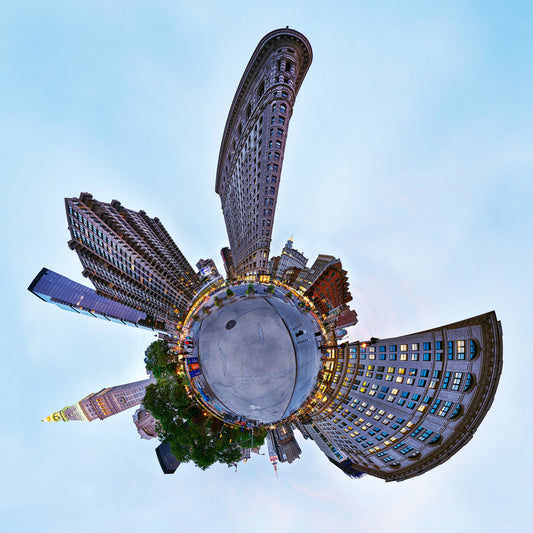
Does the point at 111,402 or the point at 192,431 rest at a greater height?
the point at 192,431

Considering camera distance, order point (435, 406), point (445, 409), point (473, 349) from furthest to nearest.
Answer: point (435, 406) < point (445, 409) < point (473, 349)

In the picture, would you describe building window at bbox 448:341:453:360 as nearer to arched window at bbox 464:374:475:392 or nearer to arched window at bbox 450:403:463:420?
arched window at bbox 464:374:475:392

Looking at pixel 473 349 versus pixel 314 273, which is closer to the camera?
pixel 473 349

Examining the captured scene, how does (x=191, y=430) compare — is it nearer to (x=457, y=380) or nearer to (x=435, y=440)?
(x=457, y=380)

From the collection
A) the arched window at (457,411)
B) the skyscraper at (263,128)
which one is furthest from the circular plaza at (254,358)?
the arched window at (457,411)

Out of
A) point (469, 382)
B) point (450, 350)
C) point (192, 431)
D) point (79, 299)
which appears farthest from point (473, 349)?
point (79, 299)

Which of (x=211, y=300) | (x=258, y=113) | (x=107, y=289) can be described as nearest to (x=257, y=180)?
(x=258, y=113)

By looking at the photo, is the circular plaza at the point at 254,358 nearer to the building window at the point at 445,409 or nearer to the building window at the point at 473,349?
the building window at the point at 473,349

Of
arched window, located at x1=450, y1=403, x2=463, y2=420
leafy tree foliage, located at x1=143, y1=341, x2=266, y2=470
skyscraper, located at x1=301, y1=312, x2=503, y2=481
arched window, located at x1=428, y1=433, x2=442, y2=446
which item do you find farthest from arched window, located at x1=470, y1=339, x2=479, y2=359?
leafy tree foliage, located at x1=143, y1=341, x2=266, y2=470

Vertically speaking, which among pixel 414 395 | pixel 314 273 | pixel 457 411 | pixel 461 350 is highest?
pixel 314 273
